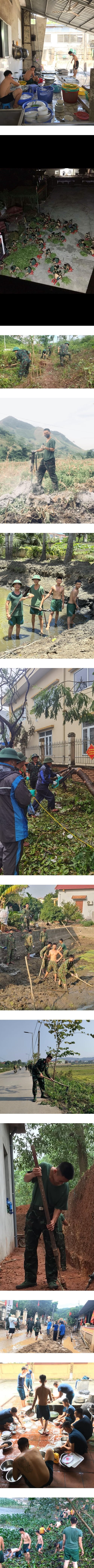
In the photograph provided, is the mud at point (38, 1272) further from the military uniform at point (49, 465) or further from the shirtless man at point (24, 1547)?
the military uniform at point (49, 465)

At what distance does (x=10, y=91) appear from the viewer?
27.6 ft

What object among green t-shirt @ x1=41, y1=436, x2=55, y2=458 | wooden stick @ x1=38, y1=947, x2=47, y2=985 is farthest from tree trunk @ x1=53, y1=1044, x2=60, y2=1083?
green t-shirt @ x1=41, y1=436, x2=55, y2=458

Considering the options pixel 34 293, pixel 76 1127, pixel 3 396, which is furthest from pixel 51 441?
pixel 76 1127

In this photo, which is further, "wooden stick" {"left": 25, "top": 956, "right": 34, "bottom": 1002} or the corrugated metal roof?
"wooden stick" {"left": 25, "top": 956, "right": 34, "bottom": 1002}

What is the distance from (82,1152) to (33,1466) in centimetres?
209

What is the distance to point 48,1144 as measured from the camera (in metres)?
8.43

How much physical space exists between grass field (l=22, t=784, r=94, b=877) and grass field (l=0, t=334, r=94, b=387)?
315 centimetres

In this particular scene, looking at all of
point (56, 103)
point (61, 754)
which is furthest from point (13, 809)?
point (56, 103)

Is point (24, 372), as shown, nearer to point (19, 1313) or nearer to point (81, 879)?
point (81, 879)

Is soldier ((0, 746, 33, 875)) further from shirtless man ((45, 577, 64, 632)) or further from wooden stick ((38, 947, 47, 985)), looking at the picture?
shirtless man ((45, 577, 64, 632))

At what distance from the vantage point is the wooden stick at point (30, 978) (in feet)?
27.9

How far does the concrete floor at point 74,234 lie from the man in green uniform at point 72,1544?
898cm

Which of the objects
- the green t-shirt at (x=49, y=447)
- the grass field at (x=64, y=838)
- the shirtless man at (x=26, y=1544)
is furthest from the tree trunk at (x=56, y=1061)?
the green t-shirt at (x=49, y=447)

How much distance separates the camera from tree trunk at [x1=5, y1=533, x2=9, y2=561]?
8898 millimetres
